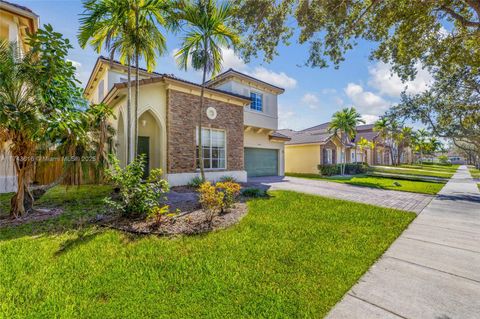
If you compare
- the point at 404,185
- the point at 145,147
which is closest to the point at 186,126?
the point at 145,147

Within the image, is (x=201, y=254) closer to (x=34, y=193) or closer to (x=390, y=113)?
(x=34, y=193)

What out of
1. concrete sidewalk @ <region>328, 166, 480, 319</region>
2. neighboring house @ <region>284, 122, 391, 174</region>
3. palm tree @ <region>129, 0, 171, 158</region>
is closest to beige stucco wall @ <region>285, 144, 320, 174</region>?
neighboring house @ <region>284, 122, 391, 174</region>

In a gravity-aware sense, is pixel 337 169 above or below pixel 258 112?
below

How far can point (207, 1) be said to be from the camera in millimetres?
8391

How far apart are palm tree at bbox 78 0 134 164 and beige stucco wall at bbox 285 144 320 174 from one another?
64.2ft

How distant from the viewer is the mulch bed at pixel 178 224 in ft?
16.7

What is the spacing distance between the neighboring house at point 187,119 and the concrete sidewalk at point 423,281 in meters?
9.13

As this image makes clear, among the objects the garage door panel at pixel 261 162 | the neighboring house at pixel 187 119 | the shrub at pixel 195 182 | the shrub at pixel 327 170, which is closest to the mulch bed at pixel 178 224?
the shrub at pixel 195 182

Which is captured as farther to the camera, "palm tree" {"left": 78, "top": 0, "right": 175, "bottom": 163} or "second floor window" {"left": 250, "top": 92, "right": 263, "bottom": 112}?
"second floor window" {"left": 250, "top": 92, "right": 263, "bottom": 112}

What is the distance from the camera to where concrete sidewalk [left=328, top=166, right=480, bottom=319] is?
268cm

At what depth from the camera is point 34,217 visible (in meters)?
6.01

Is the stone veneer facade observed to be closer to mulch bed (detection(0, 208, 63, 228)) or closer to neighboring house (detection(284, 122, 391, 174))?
mulch bed (detection(0, 208, 63, 228))

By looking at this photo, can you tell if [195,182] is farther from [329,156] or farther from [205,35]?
[329,156]

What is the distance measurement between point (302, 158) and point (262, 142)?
834cm
